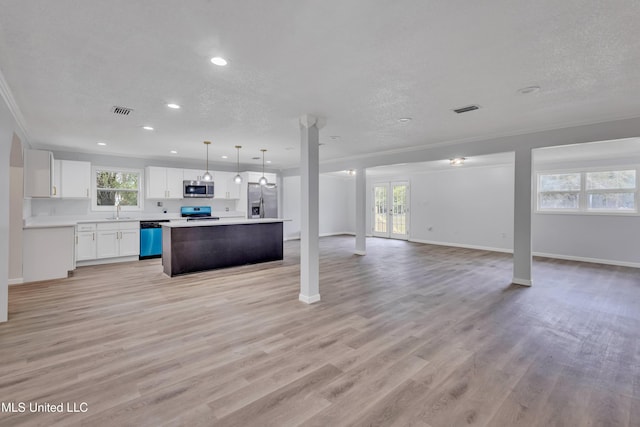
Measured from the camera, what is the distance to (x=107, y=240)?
6.36 metres

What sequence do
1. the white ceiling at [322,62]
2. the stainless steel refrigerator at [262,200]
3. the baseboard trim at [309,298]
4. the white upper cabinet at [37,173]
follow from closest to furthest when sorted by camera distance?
the white ceiling at [322,62]
the baseboard trim at [309,298]
the white upper cabinet at [37,173]
the stainless steel refrigerator at [262,200]

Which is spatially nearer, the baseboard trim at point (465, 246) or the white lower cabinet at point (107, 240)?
the white lower cabinet at point (107, 240)

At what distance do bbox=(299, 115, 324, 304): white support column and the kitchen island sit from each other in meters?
2.49

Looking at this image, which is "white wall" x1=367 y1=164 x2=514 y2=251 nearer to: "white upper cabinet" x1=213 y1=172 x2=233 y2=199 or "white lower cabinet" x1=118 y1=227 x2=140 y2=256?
"white upper cabinet" x1=213 y1=172 x2=233 y2=199

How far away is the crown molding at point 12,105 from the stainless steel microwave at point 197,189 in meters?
3.20

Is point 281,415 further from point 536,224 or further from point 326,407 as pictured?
point 536,224

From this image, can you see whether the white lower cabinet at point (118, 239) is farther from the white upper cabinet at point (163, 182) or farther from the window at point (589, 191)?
→ the window at point (589, 191)

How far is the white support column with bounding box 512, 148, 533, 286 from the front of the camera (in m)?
4.79

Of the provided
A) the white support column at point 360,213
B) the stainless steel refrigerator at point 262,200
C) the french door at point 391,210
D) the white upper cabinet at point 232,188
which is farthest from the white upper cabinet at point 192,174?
the french door at point 391,210

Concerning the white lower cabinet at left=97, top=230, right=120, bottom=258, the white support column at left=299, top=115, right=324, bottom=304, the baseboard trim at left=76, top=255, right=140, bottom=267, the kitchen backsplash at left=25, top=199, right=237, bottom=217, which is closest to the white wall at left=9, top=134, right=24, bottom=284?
the kitchen backsplash at left=25, top=199, right=237, bottom=217

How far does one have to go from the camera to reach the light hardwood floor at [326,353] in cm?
194

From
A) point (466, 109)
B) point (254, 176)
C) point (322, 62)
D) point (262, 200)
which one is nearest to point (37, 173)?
point (254, 176)

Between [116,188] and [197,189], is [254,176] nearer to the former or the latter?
[197,189]

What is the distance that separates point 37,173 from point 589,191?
11.4m
